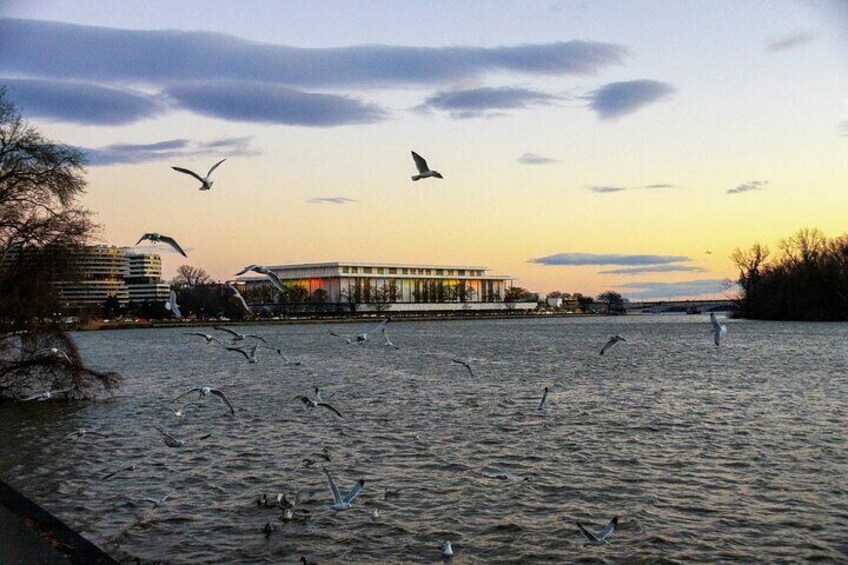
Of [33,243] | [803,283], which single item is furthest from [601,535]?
[803,283]

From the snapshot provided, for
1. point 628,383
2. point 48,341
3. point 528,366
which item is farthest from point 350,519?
point 528,366

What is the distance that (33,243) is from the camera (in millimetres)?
34812

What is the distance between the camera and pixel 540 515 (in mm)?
17391

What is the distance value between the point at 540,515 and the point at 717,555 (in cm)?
400

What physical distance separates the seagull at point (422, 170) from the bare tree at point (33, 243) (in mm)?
25791

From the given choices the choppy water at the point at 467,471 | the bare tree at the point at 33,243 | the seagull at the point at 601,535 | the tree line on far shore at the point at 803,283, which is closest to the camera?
the seagull at the point at 601,535

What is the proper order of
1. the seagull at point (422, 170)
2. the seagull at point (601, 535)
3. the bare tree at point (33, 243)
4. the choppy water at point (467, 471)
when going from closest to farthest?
the seagull at point (601, 535) < the seagull at point (422, 170) < the choppy water at point (467, 471) < the bare tree at point (33, 243)

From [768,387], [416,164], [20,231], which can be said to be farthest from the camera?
[768,387]

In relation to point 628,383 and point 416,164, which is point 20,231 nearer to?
point 416,164

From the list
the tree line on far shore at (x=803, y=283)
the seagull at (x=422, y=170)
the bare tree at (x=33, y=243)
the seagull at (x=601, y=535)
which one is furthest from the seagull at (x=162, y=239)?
the tree line on far shore at (x=803, y=283)

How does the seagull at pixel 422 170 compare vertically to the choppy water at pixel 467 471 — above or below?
above

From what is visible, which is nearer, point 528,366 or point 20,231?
point 20,231

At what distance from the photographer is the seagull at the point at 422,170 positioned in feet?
46.3

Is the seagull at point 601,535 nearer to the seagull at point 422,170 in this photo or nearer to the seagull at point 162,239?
the seagull at point 422,170
